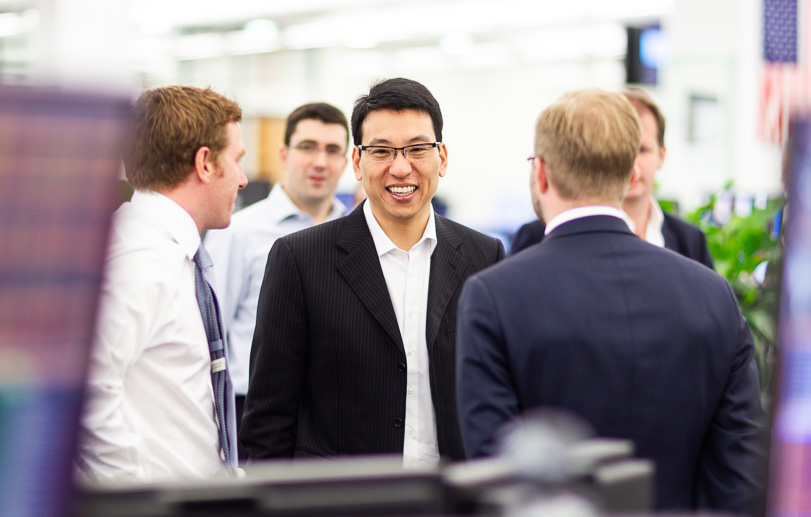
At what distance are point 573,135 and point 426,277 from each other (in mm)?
719

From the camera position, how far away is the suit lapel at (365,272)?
2051 mm

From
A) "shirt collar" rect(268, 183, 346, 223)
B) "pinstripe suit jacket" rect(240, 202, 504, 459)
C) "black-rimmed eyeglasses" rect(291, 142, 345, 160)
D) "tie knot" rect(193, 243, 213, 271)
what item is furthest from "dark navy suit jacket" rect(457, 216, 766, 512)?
"black-rimmed eyeglasses" rect(291, 142, 345, 160)

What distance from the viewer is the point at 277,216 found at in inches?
141

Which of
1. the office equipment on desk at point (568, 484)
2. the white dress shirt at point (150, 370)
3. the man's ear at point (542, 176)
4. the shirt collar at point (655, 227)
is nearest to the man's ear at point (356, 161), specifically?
the white dress shirt at point (150, 370)

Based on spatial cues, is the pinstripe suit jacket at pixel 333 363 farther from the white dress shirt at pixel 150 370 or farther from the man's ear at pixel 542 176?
the man's ear at pixel 542 176

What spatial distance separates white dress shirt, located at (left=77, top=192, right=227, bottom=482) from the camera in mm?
1652

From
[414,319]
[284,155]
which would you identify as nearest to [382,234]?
[414,319]

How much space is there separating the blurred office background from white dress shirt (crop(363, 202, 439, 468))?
0.91 meters

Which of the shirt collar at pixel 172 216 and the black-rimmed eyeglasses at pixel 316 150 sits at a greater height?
the black-rimmed eyeglasses at pixel 316 150

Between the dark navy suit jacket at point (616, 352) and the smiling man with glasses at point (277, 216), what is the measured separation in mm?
1663

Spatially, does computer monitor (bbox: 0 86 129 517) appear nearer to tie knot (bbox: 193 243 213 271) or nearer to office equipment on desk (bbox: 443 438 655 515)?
office equipment on desk (bbox: 443 438 655 515)

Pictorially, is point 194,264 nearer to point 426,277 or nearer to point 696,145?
point 426,277

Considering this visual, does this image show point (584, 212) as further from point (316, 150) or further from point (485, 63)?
point (485, 63)

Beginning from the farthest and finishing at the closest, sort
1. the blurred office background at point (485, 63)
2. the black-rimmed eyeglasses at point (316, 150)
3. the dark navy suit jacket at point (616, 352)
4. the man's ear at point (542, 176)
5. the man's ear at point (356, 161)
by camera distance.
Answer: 1. the blurred office background at point (485, 63)
2. the black-rimmed eyeglasses at point (316, 150)
3. the man's ear at point (356, 161)
4. the man's ear at point (542, 176)
5. the dark navy suit jacket at point (616, 352)
